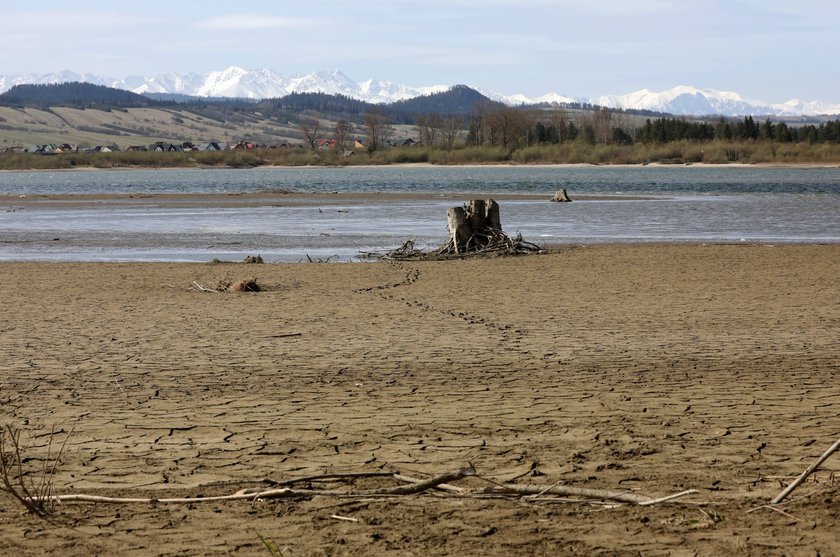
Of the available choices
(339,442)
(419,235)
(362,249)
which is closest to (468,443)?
(339,442)

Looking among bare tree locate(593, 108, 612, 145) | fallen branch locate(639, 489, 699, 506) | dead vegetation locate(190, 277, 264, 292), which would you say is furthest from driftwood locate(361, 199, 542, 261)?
bare tree locate(593, 108, 612, 145)

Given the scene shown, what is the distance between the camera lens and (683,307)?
47.1 feet

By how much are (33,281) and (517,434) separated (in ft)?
41.6

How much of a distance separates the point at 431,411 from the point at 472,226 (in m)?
15.3

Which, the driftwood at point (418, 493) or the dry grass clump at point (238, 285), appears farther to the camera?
the dry grass clump at point (238, 285)

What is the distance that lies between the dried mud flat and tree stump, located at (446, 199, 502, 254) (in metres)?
6.34

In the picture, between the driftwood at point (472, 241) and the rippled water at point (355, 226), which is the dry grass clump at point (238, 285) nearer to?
the driftwood at point (472, 241)

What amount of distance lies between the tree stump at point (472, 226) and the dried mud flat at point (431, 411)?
20.8 feet

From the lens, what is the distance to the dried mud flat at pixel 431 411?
5.72 metres

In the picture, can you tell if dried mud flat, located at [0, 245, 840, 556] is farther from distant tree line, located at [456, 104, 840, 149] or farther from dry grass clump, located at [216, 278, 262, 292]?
distant tree line, located at [456, 104, 840, 149]

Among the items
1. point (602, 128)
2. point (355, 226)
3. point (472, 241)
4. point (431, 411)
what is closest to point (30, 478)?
point (431, 411)

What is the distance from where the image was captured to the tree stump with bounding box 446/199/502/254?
75.3 feet

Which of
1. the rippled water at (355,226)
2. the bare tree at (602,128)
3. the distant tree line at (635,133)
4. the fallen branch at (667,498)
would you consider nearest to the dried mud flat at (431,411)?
the fallen branch at (667,498)

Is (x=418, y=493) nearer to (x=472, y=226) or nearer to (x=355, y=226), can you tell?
(x=472, y=226)
